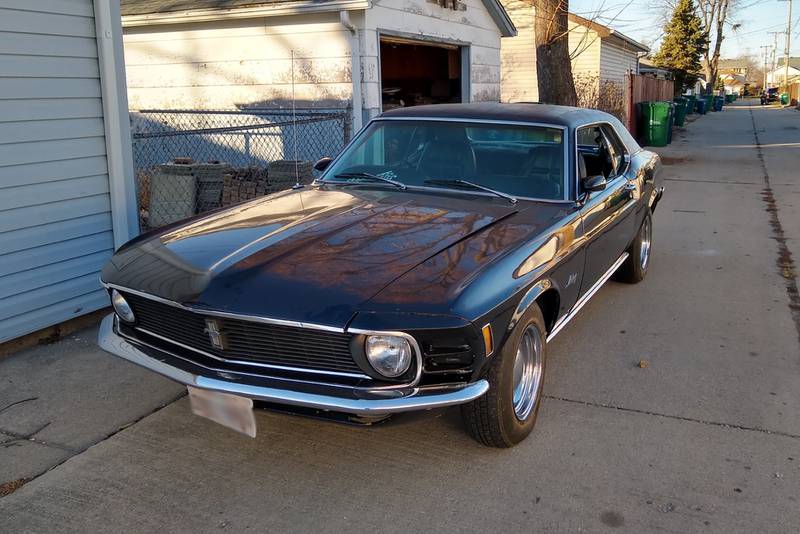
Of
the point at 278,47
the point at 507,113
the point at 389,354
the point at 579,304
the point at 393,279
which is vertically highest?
the point at 278,47

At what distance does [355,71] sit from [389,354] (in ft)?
24.7

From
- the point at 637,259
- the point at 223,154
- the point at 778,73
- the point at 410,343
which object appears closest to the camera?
the point at 410,343

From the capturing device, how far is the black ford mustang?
2953mm

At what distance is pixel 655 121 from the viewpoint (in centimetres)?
2109

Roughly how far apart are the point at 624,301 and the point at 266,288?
12.8 feet

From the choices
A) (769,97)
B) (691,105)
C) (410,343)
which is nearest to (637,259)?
(410,343)

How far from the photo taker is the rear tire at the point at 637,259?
6.36m

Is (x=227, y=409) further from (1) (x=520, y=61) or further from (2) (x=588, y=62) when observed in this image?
(2) (x=588, y=62)

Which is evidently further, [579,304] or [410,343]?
[579,304]

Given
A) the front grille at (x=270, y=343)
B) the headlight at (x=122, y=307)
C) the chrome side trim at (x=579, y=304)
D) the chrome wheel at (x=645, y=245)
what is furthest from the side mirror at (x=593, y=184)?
the headlight at (x=122, y=307)

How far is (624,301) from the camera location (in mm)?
6129

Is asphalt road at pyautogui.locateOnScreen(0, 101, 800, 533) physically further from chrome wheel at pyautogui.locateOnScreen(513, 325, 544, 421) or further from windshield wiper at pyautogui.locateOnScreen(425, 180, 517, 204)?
windshield wiper at pyautogui.locateOnScreen(425, 180, 517, 204)

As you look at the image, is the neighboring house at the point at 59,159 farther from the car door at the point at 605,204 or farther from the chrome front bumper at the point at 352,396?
the car door at the point at 605,204

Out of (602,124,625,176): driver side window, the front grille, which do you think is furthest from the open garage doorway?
the front grille
